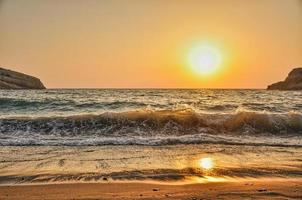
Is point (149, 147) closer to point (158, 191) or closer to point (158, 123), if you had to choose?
point (158, 191)

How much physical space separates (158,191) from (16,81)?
97.1m

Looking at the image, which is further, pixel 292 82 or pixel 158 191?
pixel 292 82

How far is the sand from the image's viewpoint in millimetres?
6749

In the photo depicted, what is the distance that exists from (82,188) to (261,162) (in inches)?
182

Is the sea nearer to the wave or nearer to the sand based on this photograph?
the wave

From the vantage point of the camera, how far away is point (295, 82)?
372 feet

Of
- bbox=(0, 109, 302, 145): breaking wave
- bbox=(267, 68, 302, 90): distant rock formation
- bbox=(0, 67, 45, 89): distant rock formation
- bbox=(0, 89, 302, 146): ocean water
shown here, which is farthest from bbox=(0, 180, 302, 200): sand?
bbox=(267, 68, 302, 90): distant rock formation

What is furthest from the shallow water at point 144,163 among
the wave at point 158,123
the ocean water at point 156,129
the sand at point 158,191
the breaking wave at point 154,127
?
the wave at point 158,123

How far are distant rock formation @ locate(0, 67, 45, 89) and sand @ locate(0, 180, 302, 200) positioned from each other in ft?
266

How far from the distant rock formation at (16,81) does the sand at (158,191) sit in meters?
81.0

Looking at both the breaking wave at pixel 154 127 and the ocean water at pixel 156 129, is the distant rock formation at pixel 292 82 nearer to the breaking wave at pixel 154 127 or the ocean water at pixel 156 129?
the breaking wave at pixel 154 127

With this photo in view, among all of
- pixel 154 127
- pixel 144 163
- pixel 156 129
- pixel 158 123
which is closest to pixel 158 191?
pixel 144 163

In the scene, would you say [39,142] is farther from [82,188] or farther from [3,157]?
[82,188]

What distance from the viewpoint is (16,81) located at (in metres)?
99.0
